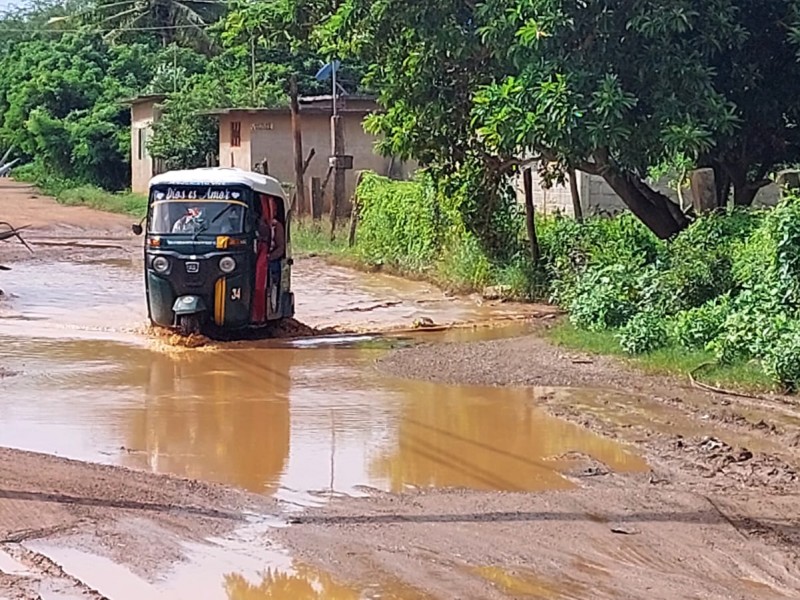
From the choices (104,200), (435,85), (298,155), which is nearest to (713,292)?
(435,85)

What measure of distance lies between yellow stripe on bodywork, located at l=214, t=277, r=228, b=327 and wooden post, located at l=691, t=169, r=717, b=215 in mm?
6104

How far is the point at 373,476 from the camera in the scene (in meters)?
8.88

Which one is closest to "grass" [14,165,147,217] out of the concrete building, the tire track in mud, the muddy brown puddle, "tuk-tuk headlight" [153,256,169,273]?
the concrete building

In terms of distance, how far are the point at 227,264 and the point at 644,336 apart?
188 inches

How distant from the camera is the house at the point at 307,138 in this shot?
112 ft

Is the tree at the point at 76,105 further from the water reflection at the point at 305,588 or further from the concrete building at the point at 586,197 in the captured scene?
the water reflection at the point at 305,588

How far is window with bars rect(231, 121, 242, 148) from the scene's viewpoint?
3578 cm

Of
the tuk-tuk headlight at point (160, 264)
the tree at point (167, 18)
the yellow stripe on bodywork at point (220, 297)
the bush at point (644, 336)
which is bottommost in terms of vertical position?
the bush at point (644, 336)

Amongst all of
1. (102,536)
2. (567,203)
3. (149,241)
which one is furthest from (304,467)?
(567,203)

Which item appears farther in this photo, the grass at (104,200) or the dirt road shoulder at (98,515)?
the grass at (104,200)

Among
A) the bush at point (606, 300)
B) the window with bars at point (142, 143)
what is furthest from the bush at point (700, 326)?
the window with bars at point (142, 143)

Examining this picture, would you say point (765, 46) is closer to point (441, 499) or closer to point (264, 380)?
point (264, 380)

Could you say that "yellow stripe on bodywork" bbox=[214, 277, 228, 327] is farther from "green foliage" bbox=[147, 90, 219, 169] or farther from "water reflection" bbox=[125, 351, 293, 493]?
"green foliage" bbox=[147, 90, 219, 169]

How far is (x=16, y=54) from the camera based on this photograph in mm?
57000
